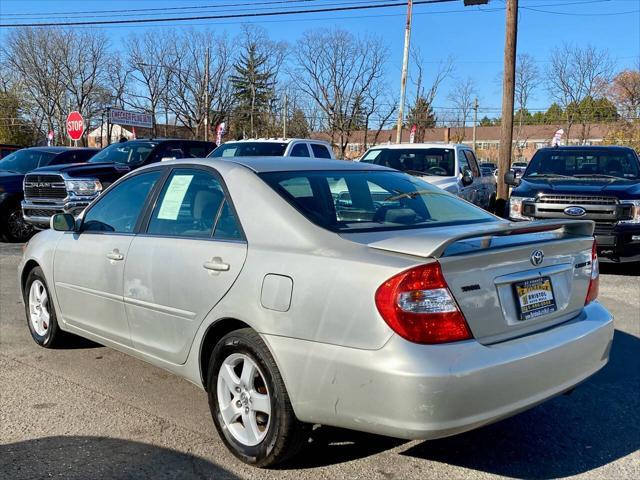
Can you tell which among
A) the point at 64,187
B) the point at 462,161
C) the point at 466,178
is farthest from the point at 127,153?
the point at 466,178

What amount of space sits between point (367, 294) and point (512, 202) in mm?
7189

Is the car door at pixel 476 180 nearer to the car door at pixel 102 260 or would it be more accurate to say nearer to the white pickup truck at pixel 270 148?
the white pickup truck at pixel 270 148

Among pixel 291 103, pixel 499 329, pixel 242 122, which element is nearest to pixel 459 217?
pixel 499 329

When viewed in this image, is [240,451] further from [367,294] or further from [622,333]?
[622,333]

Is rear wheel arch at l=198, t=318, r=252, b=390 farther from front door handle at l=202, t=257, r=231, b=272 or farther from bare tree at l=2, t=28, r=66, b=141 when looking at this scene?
bare tree at l=2, t=28, r=66, b=141

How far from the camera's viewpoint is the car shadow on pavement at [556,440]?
3215 mm

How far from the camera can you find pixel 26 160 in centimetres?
1366

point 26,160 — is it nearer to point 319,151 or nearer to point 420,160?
point 319,151

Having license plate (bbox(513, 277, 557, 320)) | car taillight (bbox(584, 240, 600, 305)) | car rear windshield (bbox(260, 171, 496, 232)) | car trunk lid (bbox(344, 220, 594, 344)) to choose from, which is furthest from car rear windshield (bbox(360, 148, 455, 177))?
license plate (bbox(513, 277, 557, 320))

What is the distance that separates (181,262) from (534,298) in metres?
1.98

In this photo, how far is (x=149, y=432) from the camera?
357 centimetres

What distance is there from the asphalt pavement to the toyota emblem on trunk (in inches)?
43.5

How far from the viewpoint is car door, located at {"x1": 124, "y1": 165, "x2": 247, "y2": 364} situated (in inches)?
131

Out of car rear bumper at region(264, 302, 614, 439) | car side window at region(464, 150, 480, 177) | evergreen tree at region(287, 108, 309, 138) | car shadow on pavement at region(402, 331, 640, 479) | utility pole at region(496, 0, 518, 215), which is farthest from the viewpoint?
evergreen tree at region(287, 108, 309, 138)
